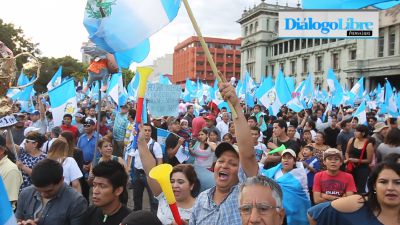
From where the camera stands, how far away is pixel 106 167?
3.02 meters

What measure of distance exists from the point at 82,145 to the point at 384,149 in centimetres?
462

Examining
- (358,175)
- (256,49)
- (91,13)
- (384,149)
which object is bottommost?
(358,175)

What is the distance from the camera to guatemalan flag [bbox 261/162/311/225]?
179 inches

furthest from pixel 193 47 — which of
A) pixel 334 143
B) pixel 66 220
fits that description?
pixel 66 220

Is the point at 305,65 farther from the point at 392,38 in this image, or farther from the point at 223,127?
the point at 223,127

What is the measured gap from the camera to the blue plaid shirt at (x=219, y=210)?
2.75 metres

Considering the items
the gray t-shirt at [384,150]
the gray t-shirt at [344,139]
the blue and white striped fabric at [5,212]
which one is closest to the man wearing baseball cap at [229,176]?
the blue and white striped fabric at [5,212]

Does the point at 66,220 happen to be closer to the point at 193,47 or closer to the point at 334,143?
the point at 334,143

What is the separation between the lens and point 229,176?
2.87m

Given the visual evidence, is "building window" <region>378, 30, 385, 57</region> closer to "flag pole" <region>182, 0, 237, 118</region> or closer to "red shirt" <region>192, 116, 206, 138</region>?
"red shirt" <region>192, 116, 206, 138</region>

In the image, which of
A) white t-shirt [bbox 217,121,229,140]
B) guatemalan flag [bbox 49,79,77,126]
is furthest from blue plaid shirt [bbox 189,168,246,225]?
white t-shirt [bbox 217,121,229,140]

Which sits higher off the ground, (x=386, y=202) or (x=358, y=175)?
(x=386, y=202)

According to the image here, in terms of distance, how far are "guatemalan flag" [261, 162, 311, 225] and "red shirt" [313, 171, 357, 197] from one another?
0.80ft

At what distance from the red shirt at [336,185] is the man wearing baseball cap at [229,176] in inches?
92.1
